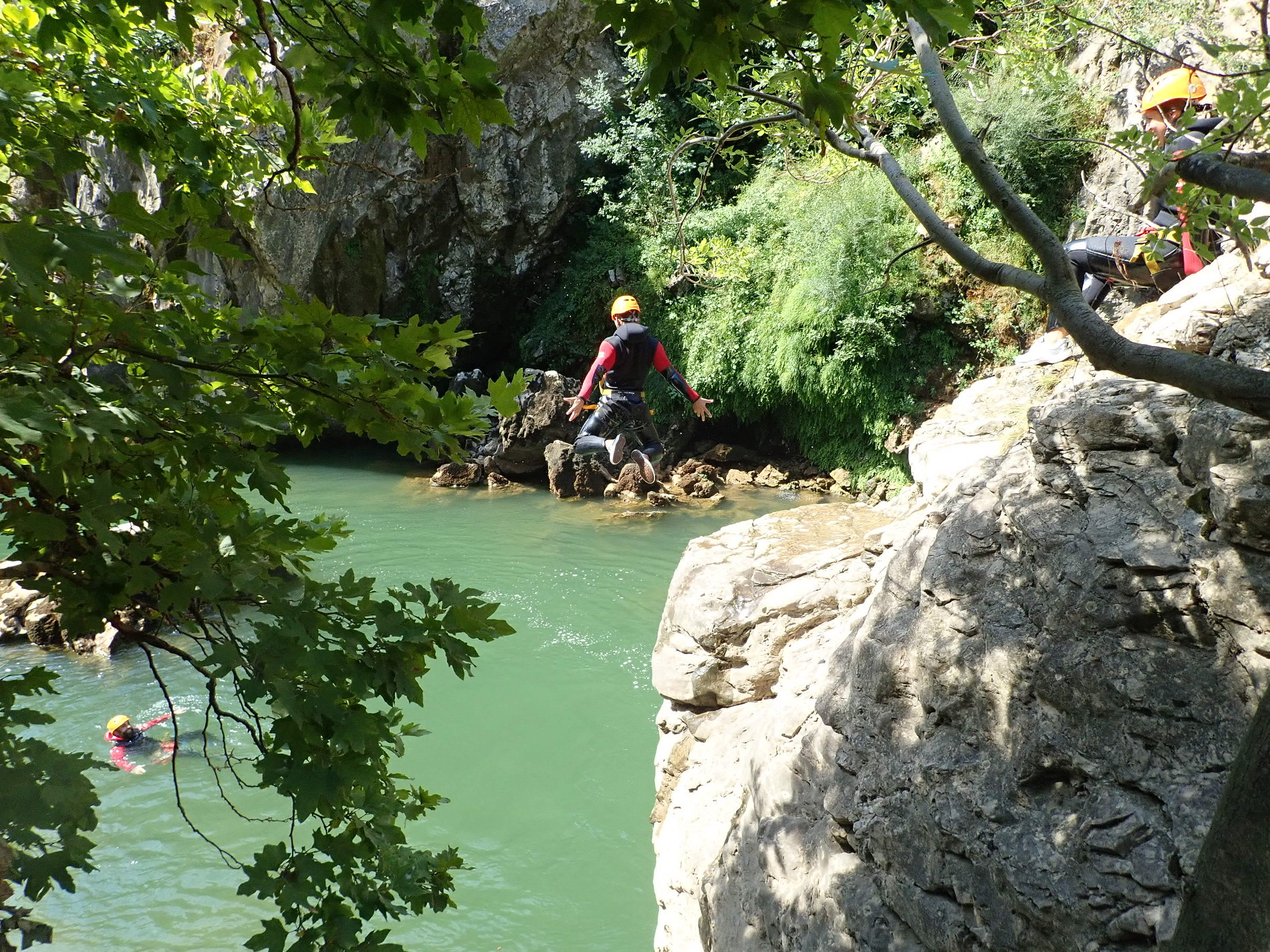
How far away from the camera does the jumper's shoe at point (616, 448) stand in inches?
352

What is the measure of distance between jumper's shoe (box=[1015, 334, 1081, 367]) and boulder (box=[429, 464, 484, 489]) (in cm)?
908

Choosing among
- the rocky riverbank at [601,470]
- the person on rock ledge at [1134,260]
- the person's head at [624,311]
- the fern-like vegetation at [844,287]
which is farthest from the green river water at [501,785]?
the person on rock ledge at [1134,260]

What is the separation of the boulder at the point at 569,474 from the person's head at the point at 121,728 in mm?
7209

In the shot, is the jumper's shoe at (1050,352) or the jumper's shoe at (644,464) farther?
the jumper's shoe at (644,464)

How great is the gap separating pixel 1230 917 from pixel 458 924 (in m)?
4.66

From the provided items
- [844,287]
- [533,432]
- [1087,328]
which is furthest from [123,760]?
[844,287]

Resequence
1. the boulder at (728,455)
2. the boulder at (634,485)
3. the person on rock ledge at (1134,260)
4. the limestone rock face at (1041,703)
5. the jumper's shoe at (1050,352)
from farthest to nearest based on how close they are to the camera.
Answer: the boulder at (728,455)
the boulder at (634,485)
the jumper's shoe at (1050,352)
the person on rock ledge at (1134,260)
the limestone rock face at (1041,703)

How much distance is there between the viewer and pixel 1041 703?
2.78m

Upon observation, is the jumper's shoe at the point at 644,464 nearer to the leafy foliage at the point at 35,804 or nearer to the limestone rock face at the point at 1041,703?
the limestone rock face at the point at 1041,703

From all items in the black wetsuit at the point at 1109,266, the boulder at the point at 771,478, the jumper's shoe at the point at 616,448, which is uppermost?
the black wetsuit at the point at 1109,266

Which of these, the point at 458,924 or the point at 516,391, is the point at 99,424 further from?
the point at 458,924

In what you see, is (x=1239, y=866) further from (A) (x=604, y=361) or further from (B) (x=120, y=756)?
(A) (x=604, y=361)

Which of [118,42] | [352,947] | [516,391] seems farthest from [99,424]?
[118,42]

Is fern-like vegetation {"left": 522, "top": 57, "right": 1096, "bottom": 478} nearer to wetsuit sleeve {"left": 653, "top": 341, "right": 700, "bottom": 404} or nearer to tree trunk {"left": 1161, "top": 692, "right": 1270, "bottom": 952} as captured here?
wetsuit sleeve {"left": 653, "top": 341, "right": 700, "bottom": 404}
